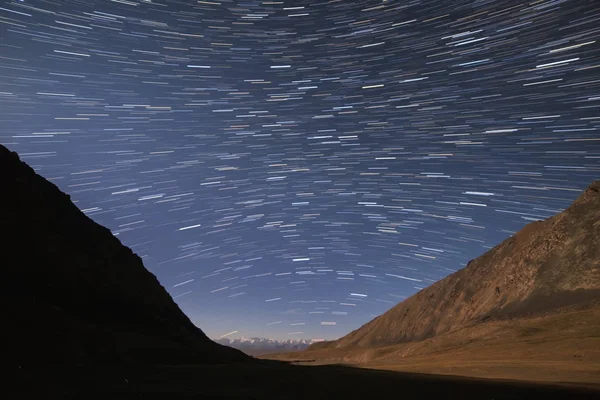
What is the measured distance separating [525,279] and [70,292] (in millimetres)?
108952

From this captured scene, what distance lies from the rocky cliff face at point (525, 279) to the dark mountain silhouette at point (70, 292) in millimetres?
80588

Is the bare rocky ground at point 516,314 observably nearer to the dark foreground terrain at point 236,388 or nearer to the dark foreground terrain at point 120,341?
the dark foreground terrain at point 120,341

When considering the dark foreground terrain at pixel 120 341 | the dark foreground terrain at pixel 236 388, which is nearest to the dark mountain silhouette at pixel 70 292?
the dark foreground terrain at pixel 120 341

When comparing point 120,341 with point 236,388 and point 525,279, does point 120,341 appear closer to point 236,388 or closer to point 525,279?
point 236,388

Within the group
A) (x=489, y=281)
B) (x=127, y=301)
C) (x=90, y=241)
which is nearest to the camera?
(x=127, y=301)

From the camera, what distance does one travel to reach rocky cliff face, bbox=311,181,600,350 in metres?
99.7

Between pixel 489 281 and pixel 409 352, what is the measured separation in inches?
2319

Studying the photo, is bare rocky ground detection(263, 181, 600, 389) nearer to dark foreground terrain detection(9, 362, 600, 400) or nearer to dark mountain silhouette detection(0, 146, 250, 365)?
Result: dark foreground terrain detection(9, 362, 600, 400)

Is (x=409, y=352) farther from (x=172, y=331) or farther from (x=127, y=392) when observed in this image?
(x=127, y=392)

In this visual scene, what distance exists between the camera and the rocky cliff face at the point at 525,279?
3925 inches

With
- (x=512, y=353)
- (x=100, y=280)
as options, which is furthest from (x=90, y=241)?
(x=512, y=353)

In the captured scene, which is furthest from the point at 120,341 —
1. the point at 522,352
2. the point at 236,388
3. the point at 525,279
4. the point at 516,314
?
the point at 525,279

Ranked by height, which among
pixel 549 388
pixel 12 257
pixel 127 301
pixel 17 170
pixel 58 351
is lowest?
pixel 549 388

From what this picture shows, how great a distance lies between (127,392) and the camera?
1683 cm
